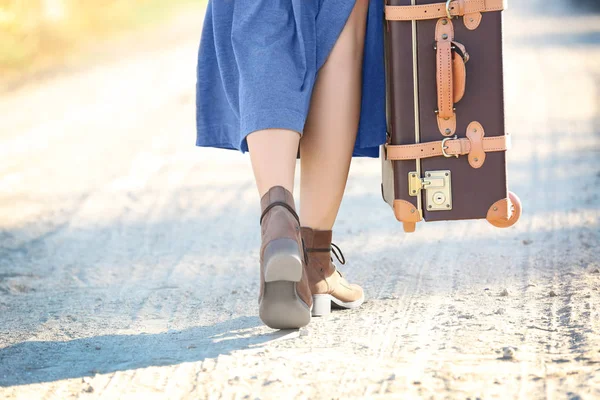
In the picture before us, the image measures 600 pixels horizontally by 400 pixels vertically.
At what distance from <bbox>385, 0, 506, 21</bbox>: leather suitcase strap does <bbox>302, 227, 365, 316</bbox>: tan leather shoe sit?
59cm

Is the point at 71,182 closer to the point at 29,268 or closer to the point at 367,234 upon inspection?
the point at 29,268

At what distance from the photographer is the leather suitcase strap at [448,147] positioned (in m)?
2.16

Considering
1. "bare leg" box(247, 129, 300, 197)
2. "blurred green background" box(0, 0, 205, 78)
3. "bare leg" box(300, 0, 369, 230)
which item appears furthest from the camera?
"blurred green background" box(0, 0, 205, 78)

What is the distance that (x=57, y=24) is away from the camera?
10180 millimetres

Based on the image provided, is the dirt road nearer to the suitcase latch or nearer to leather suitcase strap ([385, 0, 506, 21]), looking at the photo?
the suitcase latch

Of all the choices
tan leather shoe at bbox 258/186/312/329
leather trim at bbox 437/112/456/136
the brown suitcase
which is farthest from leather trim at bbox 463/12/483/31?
tan leather shoe at bbox 258/186/312/329

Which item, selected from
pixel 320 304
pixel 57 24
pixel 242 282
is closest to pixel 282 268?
pixel 320 304

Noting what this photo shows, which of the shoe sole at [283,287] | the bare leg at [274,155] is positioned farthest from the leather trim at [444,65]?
the shoe sole at [283,287]

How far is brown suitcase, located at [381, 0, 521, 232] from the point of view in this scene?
6.97 feet

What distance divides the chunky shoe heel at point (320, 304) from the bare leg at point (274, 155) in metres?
0.36

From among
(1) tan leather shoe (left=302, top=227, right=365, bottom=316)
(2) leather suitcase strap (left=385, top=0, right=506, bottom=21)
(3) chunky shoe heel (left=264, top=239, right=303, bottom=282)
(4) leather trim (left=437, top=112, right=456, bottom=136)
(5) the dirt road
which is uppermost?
(2) leather suitcase strap (left=385, top=0, right=506, bottom=21)

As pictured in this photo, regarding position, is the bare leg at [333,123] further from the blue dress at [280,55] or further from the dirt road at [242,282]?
the dirt road at [242,282]

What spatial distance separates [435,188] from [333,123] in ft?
1.00

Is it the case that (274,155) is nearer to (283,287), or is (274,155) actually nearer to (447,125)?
(283,287)
